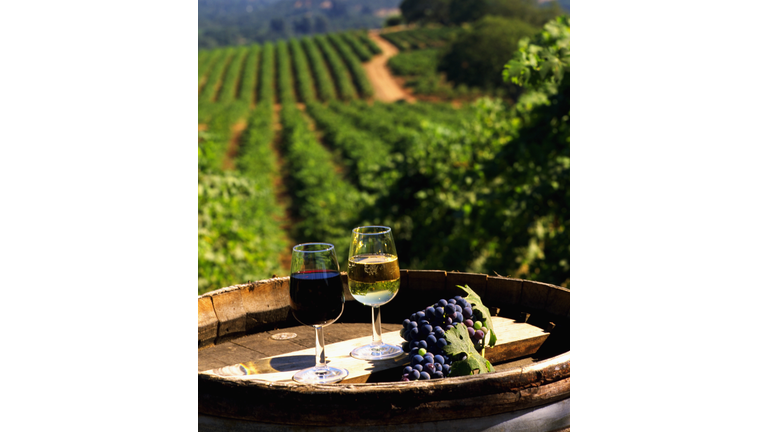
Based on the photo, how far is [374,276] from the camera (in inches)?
61.9

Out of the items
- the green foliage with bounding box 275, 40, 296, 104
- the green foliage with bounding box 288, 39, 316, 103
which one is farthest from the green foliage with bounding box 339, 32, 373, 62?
the green foliage with bounding box 275, 40, 296, 104

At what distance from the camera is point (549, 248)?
457cm

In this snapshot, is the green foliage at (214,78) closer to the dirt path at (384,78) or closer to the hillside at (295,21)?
the dirt path at (384,78)

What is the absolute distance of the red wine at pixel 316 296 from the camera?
4.81ft

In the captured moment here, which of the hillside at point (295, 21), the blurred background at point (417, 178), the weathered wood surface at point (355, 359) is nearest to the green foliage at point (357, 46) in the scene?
the blurred background at point (417, 178)

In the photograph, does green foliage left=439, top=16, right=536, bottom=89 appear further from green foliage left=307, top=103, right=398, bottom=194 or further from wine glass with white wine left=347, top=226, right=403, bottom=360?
wine glass with white wine left=347, top=226, right=403, bottom=360

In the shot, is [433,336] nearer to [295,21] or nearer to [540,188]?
[540,188]

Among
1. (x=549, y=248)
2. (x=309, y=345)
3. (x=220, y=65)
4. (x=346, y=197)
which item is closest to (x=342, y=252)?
(x=346, y=197)

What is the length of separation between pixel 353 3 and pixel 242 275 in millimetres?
164653

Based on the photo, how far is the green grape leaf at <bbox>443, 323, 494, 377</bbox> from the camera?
137cm

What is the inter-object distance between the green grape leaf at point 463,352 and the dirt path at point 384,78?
135ft

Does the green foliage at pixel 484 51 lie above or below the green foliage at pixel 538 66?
above

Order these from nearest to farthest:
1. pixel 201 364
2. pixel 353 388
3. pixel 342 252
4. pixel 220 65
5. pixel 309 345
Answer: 1. pixel 353 388
2. pixel 201 364
3. pixel 309 345
4. pixel 342 252
5. pixel 220 65
